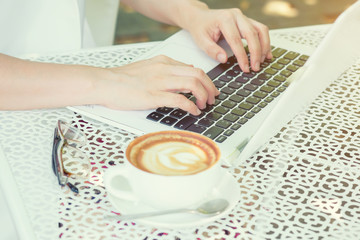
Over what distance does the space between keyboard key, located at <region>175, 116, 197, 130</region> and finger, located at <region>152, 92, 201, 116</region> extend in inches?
0.4

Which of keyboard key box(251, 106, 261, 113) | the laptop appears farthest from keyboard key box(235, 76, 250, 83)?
keyboard key box(251, 106, 261, 113)

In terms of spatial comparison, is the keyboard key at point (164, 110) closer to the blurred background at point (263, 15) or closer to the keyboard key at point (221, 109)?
the keyboard key at point (221, 109)

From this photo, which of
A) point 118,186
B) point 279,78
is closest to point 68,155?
point 118,186

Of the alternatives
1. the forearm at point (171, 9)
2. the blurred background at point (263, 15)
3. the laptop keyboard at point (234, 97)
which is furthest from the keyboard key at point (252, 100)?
the blurred background at point (263, 15)

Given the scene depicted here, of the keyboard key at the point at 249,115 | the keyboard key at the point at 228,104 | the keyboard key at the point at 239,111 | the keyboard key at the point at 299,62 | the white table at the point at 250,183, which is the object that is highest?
the keyboard key at the point at 299,62

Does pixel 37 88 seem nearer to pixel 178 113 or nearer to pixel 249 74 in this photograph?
pixel 178 113

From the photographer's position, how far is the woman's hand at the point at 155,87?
2.98 feet

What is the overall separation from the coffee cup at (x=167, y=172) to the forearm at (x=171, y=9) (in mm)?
564

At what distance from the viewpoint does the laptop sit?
Result: 0.80m

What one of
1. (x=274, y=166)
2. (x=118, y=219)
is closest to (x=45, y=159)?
(x=118, y=219)

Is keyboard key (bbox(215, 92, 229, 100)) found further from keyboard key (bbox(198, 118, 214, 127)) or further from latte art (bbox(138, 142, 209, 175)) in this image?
latte art (bbox(138, 142, 209, 175))

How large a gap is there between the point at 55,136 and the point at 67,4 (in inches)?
22.5

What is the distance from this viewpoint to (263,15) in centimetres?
334

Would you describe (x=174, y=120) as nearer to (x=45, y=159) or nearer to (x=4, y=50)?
(x=45, y=159)
